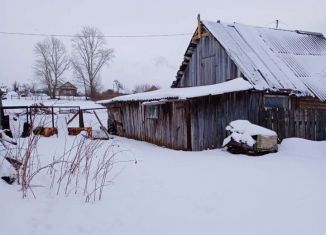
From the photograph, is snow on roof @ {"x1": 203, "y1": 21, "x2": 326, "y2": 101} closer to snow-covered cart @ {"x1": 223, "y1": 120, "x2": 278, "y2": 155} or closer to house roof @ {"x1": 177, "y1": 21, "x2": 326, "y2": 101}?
house roof @ {"x1": 177, "y1": 21, "x2": 326, "y2": 101}

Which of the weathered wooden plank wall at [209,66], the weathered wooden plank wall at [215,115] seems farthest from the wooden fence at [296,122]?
the weathered wooden plank wall at [209,66]

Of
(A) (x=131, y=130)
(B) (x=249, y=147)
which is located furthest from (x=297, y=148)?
(A) (x=131, y=130)

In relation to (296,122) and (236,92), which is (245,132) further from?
(296,122)

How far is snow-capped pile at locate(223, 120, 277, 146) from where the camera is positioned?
33.4 ft

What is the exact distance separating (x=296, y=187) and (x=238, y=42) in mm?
10128

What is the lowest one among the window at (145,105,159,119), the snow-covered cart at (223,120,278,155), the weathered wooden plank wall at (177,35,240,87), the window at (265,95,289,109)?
the snow-covered cart at (223,120,278,155)

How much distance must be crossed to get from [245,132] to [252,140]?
501 millimetres

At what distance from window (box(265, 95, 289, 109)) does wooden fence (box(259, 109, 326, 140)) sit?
641 millimetres

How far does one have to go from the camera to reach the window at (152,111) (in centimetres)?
1500

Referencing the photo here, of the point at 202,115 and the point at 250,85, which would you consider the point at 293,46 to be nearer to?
the point at 250,85

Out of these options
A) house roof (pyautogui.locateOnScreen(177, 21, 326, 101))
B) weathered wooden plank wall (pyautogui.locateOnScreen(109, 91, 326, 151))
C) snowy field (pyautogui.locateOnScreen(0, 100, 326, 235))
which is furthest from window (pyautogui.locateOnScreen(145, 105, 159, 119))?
snowy field (pyautogui.locateOnScreen(0, 100, 326, 235))

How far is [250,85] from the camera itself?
40.1 feet

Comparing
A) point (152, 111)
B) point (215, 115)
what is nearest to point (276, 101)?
point (215, 115)

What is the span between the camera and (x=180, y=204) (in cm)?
542
